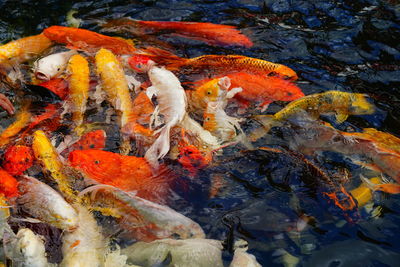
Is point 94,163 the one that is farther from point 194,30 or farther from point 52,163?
point 194,30

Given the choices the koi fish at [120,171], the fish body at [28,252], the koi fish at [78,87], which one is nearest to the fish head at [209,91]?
the koi fish at [120,171]

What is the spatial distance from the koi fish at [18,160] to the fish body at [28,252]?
0.82 m

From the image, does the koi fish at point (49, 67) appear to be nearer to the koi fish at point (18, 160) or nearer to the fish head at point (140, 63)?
the fish head at point (140, 63)

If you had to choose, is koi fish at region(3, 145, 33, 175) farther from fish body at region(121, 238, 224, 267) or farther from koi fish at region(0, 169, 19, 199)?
fish body at region(121, 238, 224, 267)

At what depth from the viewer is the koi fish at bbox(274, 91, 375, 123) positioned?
4.48 meters

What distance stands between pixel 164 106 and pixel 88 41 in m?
1.90

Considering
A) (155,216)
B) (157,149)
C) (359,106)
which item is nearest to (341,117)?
(359,106)

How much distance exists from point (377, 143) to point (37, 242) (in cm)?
312

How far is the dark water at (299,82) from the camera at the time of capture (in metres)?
3.53

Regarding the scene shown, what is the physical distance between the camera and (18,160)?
13.0 ft

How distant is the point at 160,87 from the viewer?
4582 mm

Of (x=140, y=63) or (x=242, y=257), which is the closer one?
(x=242, y=257)

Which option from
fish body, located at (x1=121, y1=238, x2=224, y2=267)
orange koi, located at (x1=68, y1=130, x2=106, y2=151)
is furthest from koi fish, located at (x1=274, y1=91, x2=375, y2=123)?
orange koi, located at (x1=68, y1=130, x2=106, y2=151)

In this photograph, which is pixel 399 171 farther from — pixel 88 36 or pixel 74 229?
pixel 88 36
